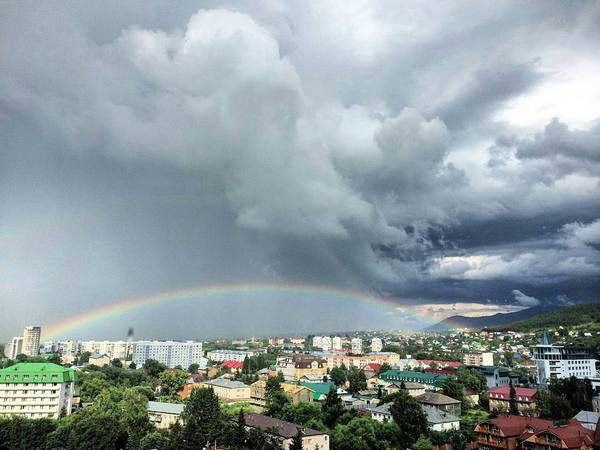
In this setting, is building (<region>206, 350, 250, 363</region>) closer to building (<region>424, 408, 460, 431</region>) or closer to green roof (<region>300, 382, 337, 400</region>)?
green roof (<region>300, 382, 337, 400</region>)

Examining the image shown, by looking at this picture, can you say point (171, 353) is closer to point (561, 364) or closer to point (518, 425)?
point (561, 364)

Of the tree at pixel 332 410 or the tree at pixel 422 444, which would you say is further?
the tree at pixel 332 410

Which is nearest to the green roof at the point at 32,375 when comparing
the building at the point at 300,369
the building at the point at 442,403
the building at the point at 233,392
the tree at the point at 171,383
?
the tree at the point at 171,383

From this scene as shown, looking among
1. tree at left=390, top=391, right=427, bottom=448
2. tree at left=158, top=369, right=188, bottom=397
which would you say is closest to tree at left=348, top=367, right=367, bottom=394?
tree at left=158, top=369, right=188, bottom=397

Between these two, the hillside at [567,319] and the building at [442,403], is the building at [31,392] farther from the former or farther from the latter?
the hillside at [567,319]

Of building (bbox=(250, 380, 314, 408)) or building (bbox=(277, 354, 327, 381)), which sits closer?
building (bbox=(250, 380, 314, 408))

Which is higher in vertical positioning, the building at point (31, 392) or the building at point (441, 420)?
the building at point (31, 392)

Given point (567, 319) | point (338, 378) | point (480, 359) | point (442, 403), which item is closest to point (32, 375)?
point (442, 403)
